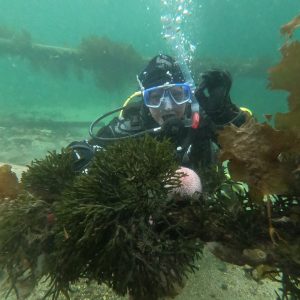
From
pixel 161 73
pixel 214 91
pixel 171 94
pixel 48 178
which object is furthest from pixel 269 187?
pixel 161 73

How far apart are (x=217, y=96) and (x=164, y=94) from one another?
2.72ft

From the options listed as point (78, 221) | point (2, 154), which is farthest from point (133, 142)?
point (2, 154)

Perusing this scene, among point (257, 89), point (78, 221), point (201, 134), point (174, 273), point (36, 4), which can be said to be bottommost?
point (174, 273)

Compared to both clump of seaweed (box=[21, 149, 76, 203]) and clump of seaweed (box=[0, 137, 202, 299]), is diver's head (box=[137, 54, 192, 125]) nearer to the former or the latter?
clump of seaweed (box=[21, 149, 76, 203])

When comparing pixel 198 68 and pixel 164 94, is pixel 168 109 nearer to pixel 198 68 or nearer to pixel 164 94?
pixel 164 94

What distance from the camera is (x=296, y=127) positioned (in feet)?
6.73

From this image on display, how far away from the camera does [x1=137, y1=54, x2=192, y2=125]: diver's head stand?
4.59 meters

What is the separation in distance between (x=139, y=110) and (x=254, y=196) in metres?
3.57

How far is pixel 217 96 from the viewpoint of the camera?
424 centimetres

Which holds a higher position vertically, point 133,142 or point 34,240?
point 133,142

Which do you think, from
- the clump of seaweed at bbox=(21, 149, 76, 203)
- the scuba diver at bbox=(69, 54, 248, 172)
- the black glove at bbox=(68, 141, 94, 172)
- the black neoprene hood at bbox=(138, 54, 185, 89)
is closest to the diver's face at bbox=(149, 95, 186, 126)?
the scuba diver at bbox=(69, 54, 248, 172)

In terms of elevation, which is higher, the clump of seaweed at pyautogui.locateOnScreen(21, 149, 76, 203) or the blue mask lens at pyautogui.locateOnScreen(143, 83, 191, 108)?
the blue mask lens at pyautogui.locateOnScreen(143, 83, 191, 108)

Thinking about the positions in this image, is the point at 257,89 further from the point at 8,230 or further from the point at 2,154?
the point at 8,230

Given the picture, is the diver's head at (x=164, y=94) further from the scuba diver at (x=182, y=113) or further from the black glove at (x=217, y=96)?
the black glove at (x=217, y=96)
